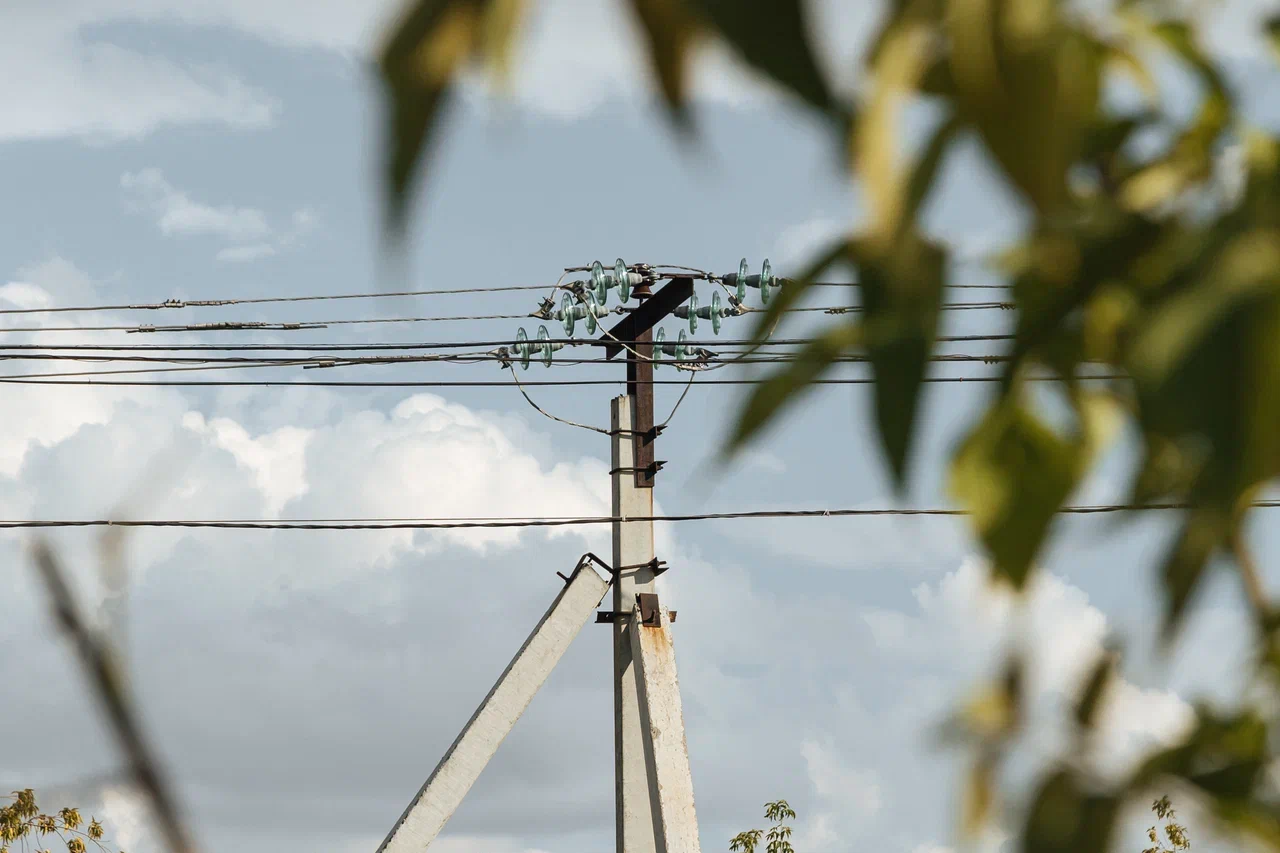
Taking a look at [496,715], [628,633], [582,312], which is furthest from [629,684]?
[582,312]

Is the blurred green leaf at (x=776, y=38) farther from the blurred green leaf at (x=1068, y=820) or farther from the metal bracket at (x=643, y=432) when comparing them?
the metal bracket at (x=643, y=432)

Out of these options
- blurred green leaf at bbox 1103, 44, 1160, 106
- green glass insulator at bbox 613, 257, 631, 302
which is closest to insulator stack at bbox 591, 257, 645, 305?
green glass insulator at bbox 613, 257, 631, 302

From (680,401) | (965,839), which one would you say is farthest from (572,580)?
(965,839)

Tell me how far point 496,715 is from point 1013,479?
1122cm

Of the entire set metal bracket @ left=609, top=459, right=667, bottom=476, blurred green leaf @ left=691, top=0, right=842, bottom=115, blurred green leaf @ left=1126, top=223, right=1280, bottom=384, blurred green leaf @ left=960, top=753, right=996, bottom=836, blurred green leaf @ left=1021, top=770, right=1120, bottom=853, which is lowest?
blurred green leaf @ left=1021, top=770, right=1120, bottom=853

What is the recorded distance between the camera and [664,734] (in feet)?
37.7

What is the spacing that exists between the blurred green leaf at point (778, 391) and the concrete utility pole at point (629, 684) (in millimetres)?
10827

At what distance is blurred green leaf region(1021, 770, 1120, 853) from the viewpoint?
2.42 feet

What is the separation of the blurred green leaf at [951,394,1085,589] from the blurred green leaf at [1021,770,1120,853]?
0.12 meters

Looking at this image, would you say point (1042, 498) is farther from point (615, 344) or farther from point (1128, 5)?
point (615, 344)

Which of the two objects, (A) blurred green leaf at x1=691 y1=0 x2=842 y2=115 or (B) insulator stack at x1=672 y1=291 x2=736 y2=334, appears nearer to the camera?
(A) blurred green leaf at x1=691 y1=0 x2=842 y2=115

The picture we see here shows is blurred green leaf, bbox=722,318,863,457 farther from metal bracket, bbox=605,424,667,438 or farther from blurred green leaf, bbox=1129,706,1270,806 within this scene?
metal bracket, bbox=605,424,667,438

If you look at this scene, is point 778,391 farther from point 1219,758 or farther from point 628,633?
point 628,633

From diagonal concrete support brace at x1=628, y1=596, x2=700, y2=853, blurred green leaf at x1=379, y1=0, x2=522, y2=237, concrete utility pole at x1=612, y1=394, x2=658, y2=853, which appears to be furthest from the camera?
concrete utility pole at x1=612, y1=394, x2=658, y2=853
